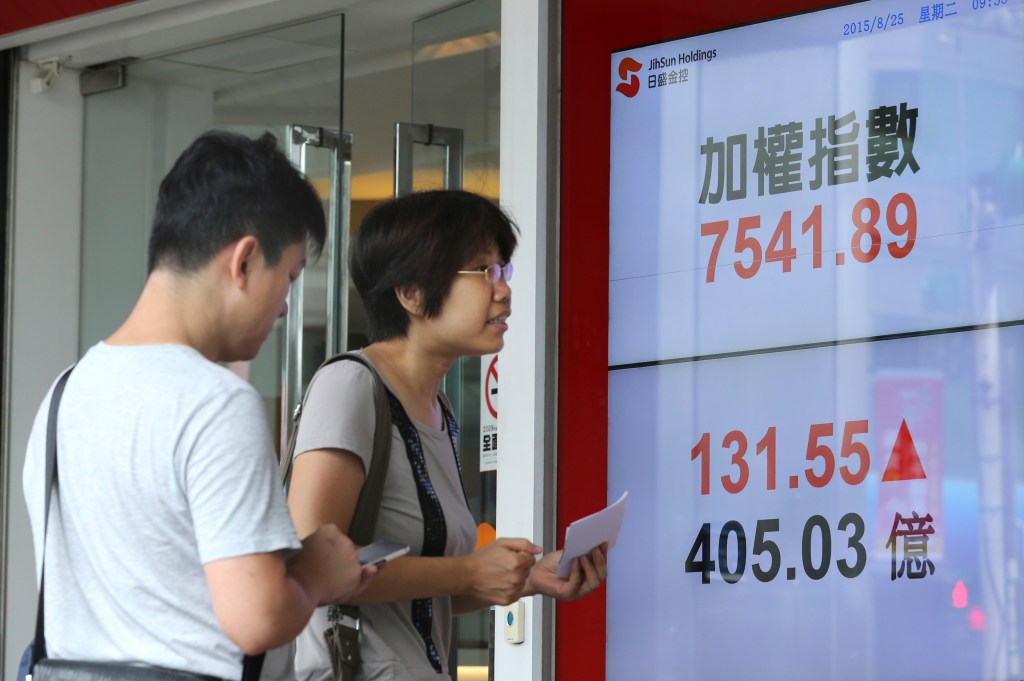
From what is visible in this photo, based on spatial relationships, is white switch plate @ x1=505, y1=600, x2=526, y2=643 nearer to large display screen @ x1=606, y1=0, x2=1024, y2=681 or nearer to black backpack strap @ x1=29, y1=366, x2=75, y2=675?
large display screen @ x1=606, y1=0, x2=1024, y2=681

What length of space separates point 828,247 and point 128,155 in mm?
3054

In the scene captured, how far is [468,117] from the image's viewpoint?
13.8 ft

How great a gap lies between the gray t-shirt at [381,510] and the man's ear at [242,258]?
1.49ft

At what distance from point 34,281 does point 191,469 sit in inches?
155

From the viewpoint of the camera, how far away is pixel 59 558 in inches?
67.9

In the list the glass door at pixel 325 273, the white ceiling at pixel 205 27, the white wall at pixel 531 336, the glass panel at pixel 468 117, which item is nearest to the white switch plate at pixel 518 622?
the white wall at pixel 531 336

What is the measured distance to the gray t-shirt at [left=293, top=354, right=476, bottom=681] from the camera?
2.18m

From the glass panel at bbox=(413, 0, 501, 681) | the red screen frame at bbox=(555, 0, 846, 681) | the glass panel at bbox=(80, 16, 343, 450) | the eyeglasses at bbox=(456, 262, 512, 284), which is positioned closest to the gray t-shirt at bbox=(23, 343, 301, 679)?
the eyeglasses at bbox=(456, 262, 512, 284)

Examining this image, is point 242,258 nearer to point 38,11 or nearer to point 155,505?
point 155,505

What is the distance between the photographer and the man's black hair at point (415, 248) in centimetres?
243

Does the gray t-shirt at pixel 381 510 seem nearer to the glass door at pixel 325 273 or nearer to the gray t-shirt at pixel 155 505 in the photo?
the gray t-shirt at pixel 155 505

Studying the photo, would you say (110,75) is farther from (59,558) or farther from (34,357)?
(59,558)

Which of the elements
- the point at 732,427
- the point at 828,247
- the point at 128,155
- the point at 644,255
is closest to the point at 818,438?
the point at 732,427

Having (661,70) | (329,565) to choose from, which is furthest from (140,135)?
(329,565)
